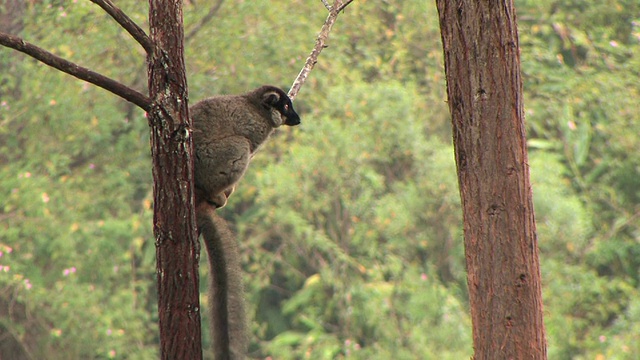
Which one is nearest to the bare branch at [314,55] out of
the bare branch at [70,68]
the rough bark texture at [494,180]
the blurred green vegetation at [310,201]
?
the rough bark texture at [494,180]

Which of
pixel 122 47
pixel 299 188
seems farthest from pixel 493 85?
pixel 122 47

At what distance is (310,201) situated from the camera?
12.1m

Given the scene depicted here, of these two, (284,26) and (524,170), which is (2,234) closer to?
(284,26)

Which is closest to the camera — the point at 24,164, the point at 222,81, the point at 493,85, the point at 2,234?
the point at 493,85

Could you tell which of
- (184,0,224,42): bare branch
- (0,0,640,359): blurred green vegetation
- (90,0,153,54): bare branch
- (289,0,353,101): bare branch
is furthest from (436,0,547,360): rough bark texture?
(184,0,224,42): bare branch

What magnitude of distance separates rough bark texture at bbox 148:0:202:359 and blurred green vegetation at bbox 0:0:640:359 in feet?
25.0

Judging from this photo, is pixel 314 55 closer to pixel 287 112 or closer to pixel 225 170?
pixel 225 170

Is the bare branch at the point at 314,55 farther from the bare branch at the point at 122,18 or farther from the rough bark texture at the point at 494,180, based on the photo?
the bare branch at the point at 122,18

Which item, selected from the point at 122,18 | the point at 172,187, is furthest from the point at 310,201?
the point at 122,18

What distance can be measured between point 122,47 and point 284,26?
224cm

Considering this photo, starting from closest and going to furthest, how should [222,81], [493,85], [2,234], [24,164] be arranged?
[493,85], [2,234], [24,164], [222,81]

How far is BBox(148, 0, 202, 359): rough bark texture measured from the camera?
3.67 m

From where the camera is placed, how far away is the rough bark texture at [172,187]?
12.0 ft

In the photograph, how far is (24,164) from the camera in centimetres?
1171
